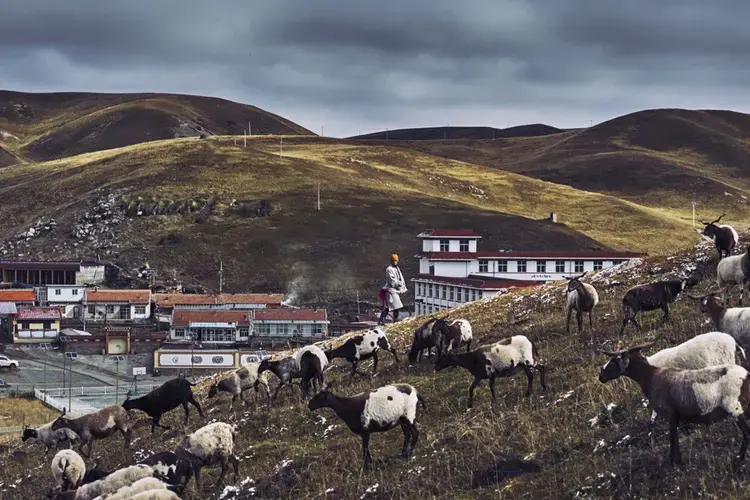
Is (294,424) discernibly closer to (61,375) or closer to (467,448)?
(467,448)

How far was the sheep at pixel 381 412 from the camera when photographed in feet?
62.4

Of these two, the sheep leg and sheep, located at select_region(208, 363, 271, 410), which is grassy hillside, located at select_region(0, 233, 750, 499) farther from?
sheep, located at select_region(208, 363, 271, 410)

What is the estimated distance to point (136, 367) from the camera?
107m

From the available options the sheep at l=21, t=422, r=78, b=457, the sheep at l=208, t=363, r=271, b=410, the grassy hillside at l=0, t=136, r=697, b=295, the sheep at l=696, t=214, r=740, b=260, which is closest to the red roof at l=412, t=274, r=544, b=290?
the grassy hillside at l=0, t=136, r=697, b=295

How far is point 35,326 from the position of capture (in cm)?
12788

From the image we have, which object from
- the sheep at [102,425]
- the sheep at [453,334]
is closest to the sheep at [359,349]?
the sheep at [453,334]

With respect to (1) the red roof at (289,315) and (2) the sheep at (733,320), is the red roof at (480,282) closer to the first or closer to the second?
(1) the red roof at (289,315)

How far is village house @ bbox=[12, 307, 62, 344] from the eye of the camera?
12625cm

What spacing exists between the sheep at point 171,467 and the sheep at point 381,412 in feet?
11.6

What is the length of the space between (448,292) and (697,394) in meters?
92.6

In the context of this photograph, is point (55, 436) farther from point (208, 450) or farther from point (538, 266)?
point (538, 266)

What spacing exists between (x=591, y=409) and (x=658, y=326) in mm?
8108

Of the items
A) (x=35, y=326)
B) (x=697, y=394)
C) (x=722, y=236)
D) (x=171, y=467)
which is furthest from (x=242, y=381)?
(x=35, y=326)

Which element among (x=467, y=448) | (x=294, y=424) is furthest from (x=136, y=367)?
(x=467, y=448)
